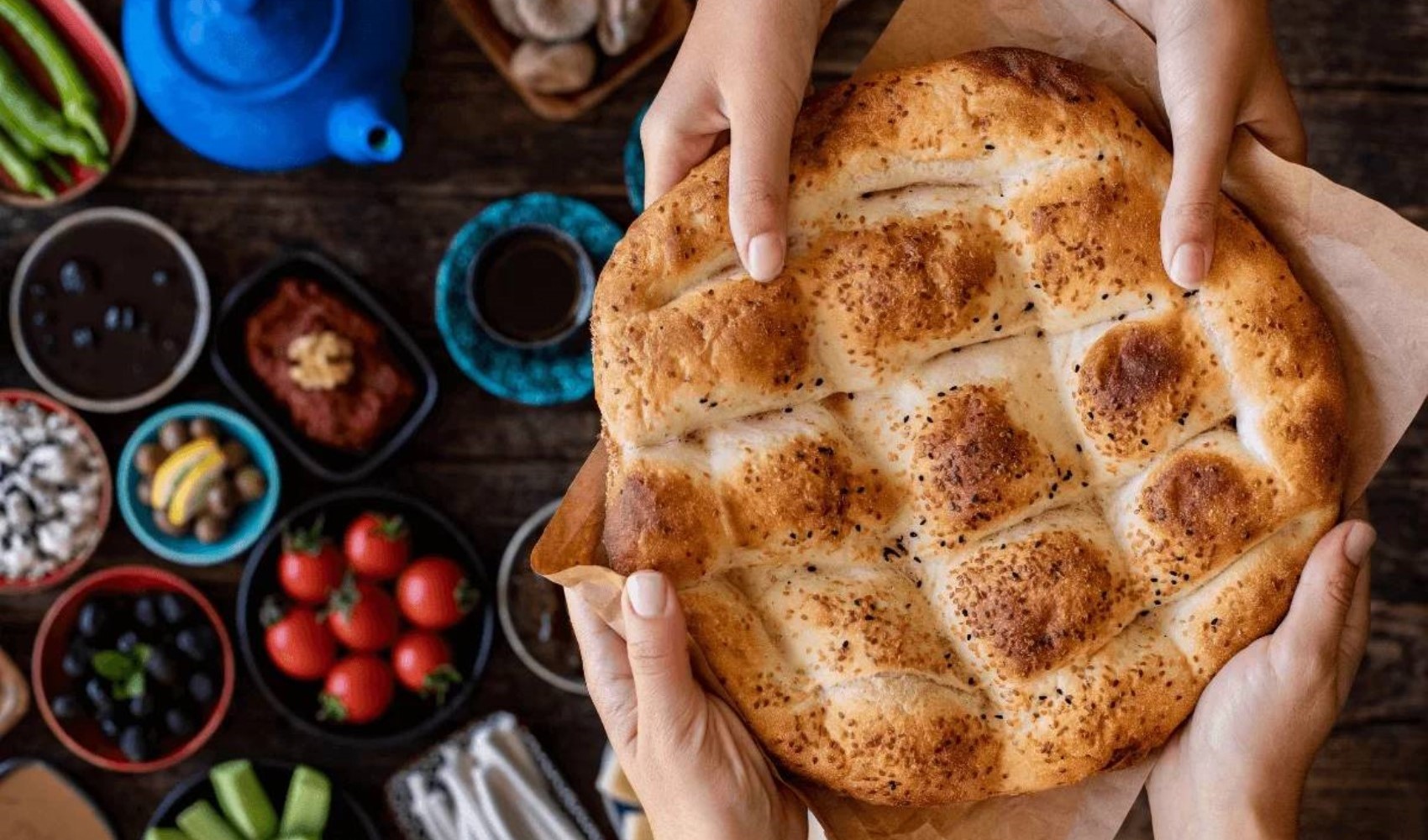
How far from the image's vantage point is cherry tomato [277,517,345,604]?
3.75 m

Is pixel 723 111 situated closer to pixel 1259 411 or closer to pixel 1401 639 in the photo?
pixel 1259 411

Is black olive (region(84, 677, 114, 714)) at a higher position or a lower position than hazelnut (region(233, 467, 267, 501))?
lower

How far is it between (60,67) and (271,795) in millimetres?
2285

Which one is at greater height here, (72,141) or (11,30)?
(11,30)

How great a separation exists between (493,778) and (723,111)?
7.18ft

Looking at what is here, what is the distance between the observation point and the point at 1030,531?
247 cm

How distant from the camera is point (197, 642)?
3.81 m

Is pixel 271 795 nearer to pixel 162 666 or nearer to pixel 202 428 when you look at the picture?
pixel 162 666

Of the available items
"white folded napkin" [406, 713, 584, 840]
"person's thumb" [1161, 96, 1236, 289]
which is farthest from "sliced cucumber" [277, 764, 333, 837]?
"person's thumb" [1161, 96, 1236, 289]

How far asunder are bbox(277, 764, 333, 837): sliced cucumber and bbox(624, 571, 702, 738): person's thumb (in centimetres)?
174

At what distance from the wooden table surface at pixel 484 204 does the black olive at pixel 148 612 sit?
144mm

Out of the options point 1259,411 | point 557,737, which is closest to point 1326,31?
point 1259,411

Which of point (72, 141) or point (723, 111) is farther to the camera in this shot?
point (72, 141)

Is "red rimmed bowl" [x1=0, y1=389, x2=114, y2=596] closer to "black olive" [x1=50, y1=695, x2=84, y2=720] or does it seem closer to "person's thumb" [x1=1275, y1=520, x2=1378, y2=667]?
"black olive" [x1=50, y1=695, x2=84, y2=720]
